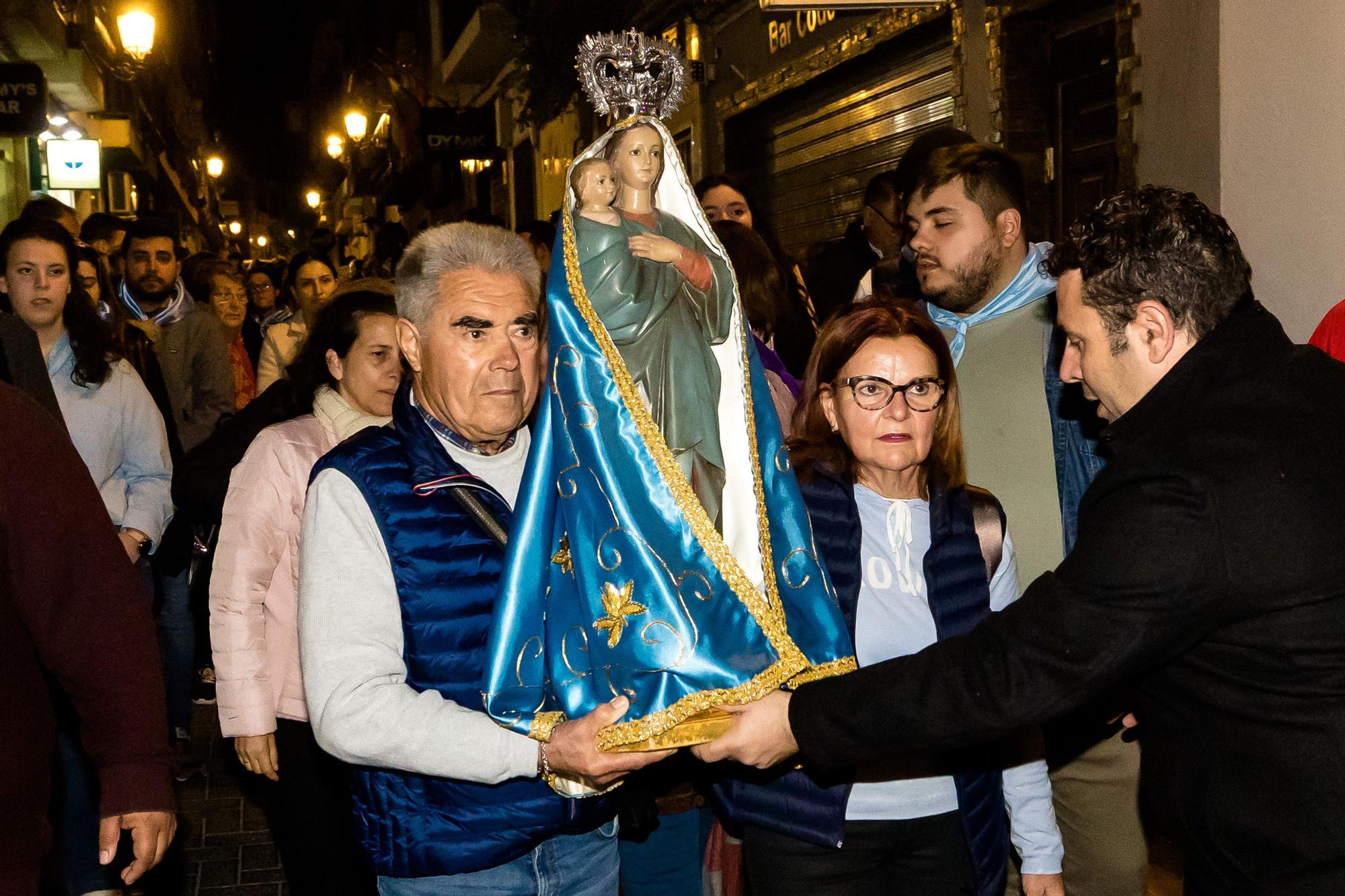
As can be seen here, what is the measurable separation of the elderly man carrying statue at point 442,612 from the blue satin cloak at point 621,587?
7cm

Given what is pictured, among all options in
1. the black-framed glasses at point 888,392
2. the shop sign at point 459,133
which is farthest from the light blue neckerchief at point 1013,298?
the shop sign at point 459,133

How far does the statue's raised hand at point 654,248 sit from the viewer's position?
8.43ft

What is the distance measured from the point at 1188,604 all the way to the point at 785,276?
2.99m

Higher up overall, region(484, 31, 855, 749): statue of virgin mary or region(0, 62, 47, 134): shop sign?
region(0, 62, 47, 134): shop sign

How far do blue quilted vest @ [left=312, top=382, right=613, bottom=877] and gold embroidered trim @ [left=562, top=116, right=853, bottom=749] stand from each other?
36cm

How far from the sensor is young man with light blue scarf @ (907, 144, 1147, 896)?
3514 millimetres

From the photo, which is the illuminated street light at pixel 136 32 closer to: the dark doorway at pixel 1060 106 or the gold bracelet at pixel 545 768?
the dark doorway at pixel 1060 106

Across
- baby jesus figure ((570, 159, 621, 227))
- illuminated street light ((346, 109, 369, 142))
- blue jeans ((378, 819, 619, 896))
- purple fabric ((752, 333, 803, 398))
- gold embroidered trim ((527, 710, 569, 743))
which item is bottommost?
blue jeans ((378, 819, 619, 896))

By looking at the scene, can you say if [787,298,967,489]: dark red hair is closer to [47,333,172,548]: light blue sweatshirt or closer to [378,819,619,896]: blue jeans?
[378,819,619,896]: blue jeans

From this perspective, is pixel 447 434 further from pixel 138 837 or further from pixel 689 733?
pixel 138 837

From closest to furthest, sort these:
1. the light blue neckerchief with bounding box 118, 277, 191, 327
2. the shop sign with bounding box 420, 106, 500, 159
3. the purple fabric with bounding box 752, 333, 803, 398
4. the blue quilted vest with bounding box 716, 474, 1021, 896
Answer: the blue quilted vest with bounding box 716, 474, 1021, 896, the purple fabric with bounding box 752, 333, 803, 398, the light blue neckerchief with bounding box 118, 277, 191, 327, the shop sign with bounding box 420, 106, 500, 159

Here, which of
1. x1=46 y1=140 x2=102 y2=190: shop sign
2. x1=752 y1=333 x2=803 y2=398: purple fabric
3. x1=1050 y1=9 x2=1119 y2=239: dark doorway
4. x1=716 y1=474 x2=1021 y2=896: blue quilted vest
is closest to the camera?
x1=716 y1=474 x2=1021 y2=896: blue quilted vest

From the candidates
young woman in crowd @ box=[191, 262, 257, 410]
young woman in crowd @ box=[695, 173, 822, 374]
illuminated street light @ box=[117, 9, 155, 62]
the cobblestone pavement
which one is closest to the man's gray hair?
young woman in crowd @ box=[695, 173, 822, 374]

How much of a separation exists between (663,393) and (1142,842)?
6.75ft
